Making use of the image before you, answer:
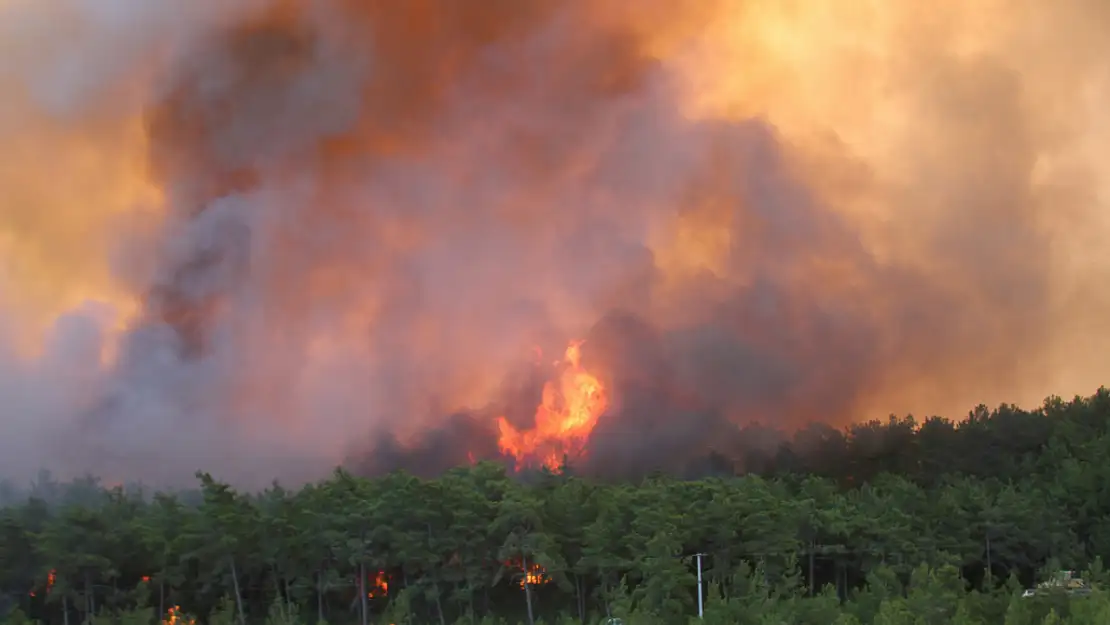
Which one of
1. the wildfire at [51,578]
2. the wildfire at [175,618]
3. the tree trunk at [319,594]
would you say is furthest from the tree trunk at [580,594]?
the wildfire at [51,578]

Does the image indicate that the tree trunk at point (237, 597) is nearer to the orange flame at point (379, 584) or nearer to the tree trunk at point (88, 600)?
the tree trunk at point (88, 600)

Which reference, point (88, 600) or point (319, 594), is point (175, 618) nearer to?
point (88, 600)

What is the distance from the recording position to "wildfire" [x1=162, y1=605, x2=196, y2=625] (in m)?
50.4

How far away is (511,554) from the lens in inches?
2222

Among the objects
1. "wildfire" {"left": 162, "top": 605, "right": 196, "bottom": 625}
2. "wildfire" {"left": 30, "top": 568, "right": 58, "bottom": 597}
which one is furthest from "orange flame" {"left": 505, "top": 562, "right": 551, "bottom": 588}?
"wildfire" {"left": 30, "top": 568, "right": 58, "bottom": 597}

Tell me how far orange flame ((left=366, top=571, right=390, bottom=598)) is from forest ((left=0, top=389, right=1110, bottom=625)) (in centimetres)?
8

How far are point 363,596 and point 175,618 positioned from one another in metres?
8.70

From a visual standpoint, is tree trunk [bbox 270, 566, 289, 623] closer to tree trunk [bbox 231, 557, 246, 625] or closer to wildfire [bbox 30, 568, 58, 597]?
tree trunk [bbox 231, 557, 246, 625]

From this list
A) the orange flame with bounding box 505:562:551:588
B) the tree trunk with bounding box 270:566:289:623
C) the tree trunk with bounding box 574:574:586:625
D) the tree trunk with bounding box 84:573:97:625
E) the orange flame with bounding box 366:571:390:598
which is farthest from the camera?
the orange flame with bounding box 366:571:390:598

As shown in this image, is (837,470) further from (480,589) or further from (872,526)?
(480,589)

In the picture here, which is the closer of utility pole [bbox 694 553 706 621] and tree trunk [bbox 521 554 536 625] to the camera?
utility pole [bbox 694 553 706 621]

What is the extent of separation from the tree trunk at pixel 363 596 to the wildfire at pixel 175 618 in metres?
8.00

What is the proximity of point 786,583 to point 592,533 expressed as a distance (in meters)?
9.73

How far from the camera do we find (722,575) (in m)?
57.2
